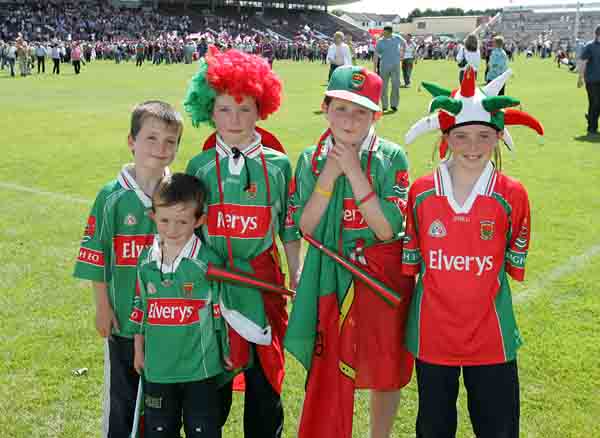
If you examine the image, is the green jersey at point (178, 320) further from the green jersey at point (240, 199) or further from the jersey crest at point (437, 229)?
the jersey crest at point (437, 229)

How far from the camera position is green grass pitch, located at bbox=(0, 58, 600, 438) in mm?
3377

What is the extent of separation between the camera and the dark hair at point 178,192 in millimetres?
2594

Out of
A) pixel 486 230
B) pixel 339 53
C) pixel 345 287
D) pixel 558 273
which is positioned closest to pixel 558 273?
pixel 558 273

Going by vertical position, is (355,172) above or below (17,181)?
above

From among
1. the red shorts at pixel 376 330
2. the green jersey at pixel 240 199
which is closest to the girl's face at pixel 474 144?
the red shorts at pixel 376 330

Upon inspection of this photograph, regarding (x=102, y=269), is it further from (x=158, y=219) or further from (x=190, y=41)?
(x=190, y=41)

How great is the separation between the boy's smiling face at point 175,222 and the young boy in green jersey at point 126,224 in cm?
16

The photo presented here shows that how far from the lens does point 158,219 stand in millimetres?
2627

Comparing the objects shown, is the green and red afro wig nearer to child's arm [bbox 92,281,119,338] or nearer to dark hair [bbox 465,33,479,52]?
child's arm [bbox 92,281,119,338]

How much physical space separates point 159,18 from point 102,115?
4996cm

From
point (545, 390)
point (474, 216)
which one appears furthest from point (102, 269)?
point (545, 390)

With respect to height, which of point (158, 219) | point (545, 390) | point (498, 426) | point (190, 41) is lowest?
point (545, 390)

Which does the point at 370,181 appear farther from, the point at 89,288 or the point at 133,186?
the point at 89,288

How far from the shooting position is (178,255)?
2.65 meters
